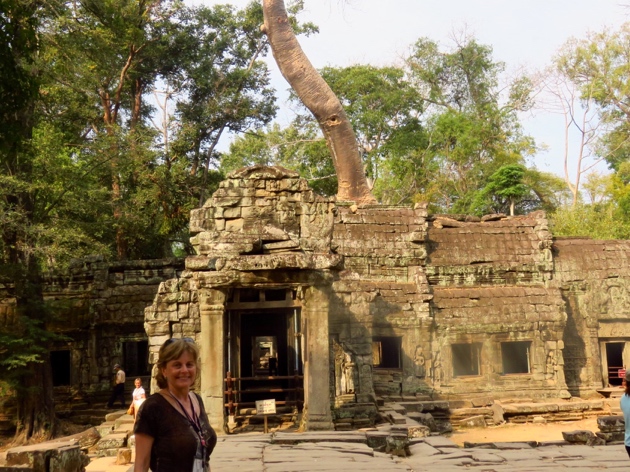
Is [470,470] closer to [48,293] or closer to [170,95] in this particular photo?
[48,293]

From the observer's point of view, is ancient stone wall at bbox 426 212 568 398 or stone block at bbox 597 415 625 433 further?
ancient stone wall at bbox 426 212 568 398

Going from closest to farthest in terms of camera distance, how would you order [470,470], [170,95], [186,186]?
[470,470] < [186,186] < [170,95]

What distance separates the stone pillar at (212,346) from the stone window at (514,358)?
31.3 ft

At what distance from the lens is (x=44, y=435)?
14.8 metres

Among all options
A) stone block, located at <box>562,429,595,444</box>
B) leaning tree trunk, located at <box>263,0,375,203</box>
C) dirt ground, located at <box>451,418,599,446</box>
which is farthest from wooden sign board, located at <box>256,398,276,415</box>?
leaning tree trunk, located at <box>263,0,375,203</box>

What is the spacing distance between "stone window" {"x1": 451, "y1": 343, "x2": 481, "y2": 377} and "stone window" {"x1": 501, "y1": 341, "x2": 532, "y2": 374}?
813 mm

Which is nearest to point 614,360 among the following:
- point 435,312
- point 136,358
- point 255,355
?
point 435,312

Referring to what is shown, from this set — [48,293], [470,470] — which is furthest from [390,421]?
[48,293]

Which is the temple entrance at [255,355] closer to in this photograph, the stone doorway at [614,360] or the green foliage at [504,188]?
the stone doorway at [614,360]

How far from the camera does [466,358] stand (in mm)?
17938

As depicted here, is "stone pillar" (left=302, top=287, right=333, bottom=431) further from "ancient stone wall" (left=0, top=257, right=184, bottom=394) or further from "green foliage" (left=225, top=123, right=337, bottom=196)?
"green foliage" (left=225, top=123, right=337, bottom=196)

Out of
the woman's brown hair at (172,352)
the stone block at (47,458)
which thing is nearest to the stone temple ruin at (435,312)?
the stone block at (47,458)

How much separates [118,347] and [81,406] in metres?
1.55

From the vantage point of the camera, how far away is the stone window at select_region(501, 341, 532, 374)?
1792 cm
